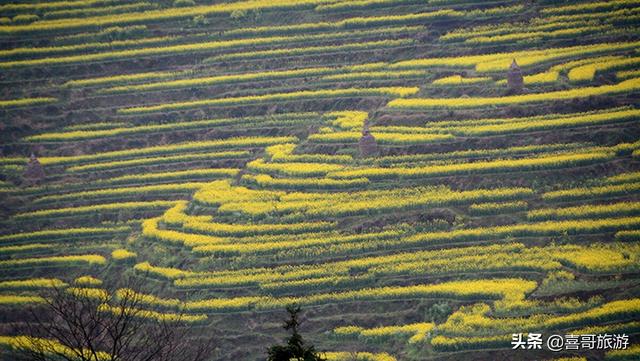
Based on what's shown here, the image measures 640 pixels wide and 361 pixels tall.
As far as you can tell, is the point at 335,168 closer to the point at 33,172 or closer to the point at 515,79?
the point at 515,79

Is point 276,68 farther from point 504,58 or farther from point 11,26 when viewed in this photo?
point 11,26

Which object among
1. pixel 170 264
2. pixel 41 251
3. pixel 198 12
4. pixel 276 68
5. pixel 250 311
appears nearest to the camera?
pixel 250 311

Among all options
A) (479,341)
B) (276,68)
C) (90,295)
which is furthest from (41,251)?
(479,341)

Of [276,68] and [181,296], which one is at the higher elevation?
[276,68]

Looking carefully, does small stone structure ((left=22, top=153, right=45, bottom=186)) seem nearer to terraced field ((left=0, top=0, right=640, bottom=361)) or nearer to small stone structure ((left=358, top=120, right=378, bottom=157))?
terraced field ((left=0, top=0, right=640, bottom=361))

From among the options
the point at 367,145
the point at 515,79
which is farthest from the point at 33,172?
the point at 515,79

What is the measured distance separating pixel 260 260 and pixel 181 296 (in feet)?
8.12

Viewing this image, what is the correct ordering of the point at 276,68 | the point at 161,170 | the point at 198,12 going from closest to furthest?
the point at 161,170 → the point at 276,68 → the point at 198,12

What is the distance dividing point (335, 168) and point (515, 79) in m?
6.54

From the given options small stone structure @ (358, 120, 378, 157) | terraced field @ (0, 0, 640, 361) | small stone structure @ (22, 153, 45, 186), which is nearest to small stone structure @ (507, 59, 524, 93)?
terraced field @ (0, 0, 640, 361)

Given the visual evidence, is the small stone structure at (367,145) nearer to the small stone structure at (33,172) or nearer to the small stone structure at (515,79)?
the small stone structure at (515,79)

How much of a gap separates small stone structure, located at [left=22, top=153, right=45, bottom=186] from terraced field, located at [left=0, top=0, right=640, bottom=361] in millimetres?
54

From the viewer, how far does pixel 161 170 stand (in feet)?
153

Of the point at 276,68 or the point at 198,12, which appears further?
the point at 198,12
